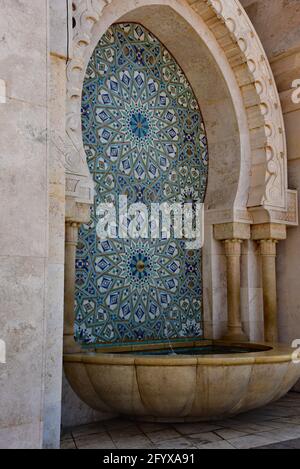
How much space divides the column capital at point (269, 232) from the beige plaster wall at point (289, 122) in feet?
0.85

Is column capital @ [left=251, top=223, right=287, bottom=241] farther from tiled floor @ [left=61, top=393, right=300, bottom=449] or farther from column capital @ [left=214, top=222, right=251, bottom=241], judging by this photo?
tiled floor @ [left=61, top=393, right=300, bottom=449]

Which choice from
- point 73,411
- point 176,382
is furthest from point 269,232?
point 73,411

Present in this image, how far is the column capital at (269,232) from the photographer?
4.98 metres

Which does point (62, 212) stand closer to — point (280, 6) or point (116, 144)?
point (116, 144)

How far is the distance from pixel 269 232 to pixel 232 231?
1.17 feet

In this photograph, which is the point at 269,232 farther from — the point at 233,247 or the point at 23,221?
the point at 23,221

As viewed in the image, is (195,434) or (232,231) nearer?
(195,434)

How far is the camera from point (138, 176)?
475cm

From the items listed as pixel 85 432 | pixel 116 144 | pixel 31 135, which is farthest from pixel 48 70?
pixel 85 432

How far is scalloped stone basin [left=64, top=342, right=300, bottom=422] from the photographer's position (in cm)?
343

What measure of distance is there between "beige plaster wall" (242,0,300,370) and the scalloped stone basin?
4.93 ft

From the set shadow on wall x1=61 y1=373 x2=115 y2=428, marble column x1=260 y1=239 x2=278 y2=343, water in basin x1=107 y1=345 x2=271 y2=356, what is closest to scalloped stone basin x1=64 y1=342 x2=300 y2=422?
shadow on wall x1=61 y1=373 x2=115 y2=428

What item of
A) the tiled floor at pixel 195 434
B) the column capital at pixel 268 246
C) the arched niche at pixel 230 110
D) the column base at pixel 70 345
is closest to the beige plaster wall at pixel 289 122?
the arched niche at pixel 230 110

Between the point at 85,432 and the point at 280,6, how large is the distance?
434 cm
